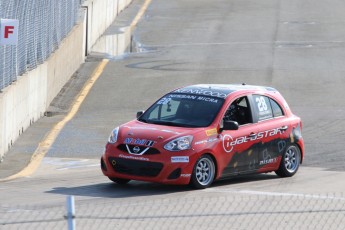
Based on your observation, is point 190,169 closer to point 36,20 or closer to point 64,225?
point 64,225

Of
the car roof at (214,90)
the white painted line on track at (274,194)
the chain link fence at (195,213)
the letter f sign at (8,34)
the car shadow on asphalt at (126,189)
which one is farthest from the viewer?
the letter f sign at (8,34)

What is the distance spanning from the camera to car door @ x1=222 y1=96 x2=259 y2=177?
Result: 47.7 feet

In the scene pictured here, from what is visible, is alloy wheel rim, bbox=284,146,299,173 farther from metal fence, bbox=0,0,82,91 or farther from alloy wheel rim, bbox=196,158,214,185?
metal fence, bbox=0,0,82,91

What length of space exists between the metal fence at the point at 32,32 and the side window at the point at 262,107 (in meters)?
4.79

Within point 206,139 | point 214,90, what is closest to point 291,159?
point 214,90

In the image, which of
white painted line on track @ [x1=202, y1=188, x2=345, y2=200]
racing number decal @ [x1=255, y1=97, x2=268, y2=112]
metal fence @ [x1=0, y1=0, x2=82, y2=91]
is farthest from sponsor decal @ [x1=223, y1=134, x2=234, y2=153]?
metal fence @ [x1=0, y1=0, x2=82, y2=91]

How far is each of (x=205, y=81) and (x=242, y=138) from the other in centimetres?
1108

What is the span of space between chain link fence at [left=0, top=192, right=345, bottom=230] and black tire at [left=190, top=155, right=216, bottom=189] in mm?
323

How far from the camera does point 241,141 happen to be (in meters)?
14.7

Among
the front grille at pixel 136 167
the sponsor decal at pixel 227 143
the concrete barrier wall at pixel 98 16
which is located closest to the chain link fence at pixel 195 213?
the front grille at pixel 136 167

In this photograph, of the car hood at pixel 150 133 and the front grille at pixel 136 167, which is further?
the car hood at pixel 150 133

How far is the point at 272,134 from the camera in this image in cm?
1534

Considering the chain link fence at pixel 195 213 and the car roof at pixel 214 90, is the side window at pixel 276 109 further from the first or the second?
the chain link fence at pixel 195 213

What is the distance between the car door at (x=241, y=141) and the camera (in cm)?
1453
